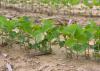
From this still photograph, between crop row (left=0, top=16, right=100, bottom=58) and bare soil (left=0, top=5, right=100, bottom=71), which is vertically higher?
crop row (left=0, top=16, right=100, bottom=58)

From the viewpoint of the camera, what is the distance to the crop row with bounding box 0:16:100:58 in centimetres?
337

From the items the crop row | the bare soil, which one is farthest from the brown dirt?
the crop row

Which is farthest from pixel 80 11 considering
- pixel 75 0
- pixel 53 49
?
pixel 53 49

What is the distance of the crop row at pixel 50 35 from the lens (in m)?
3.37

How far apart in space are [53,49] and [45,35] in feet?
1.33

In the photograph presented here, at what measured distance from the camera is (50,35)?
138 inches

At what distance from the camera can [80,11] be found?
25.1ft

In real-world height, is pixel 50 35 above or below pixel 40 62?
above

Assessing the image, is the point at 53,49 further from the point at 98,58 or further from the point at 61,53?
the point at 98,58

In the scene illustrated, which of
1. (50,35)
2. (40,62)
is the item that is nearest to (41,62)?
(40,62)

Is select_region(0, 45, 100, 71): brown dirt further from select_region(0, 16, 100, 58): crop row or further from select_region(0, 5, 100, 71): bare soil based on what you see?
select_region(0, 16, 100, 58): crop row

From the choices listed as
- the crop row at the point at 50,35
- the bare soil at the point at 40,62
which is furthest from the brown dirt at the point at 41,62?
the crop row at the point at 50,35

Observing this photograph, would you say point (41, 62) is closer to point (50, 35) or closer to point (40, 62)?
point (40, 62)

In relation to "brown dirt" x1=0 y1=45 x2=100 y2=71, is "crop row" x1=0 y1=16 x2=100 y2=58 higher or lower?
higher
